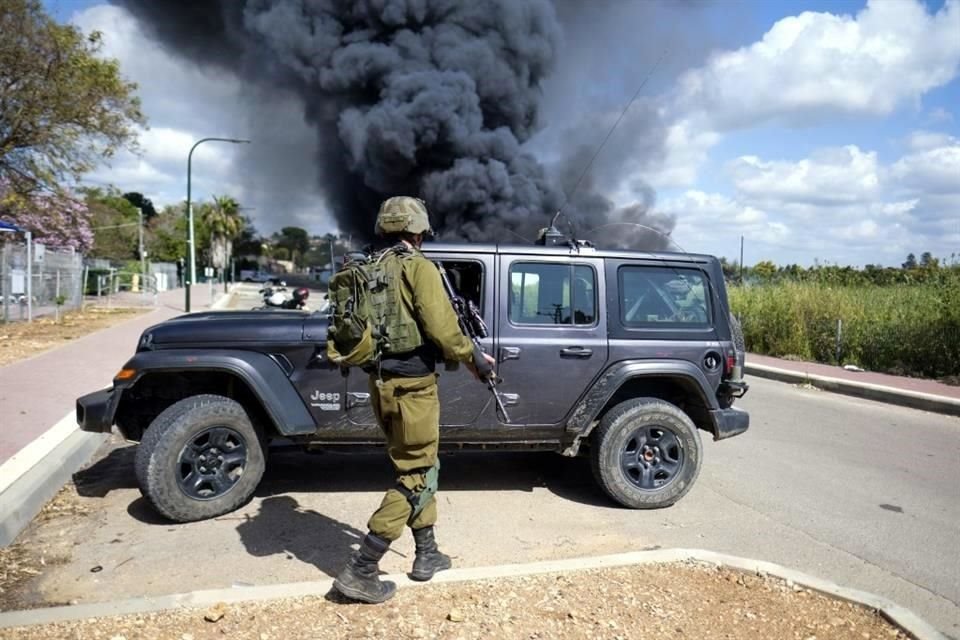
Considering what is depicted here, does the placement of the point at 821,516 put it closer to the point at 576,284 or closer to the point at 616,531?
the point at 616,531

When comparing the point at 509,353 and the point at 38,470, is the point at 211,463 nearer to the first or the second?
the point at 38,470

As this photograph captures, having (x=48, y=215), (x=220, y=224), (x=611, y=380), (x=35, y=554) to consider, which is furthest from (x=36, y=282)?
(x=220, y=224)

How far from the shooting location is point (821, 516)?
15.2ft

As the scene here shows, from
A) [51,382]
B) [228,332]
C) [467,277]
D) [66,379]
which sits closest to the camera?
[228,332]

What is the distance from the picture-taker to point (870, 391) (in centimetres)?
977

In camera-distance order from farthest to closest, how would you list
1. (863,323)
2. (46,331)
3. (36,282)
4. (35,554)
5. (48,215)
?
1. (48,215)
2. (36,282)
3. (46,331)
4. (863,323)
5. (35,554)

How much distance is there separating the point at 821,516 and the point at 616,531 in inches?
59.6

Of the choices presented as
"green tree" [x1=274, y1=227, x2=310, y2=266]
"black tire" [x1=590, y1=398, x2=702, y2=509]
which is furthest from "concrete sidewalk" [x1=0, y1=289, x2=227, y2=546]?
"green tree" [x1=274, y1=227, x2=310, y2=266]

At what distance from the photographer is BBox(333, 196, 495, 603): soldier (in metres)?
2.98

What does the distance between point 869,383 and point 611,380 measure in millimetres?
7601

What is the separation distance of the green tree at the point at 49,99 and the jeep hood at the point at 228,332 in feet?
52.4

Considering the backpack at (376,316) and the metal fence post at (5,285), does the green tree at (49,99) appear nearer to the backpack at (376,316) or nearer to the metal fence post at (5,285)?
the metal fence post at (5,285)

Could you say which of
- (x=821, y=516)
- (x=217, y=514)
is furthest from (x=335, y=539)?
(x=821, y=516)

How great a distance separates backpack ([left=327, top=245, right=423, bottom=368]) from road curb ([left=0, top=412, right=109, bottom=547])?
229 cm
